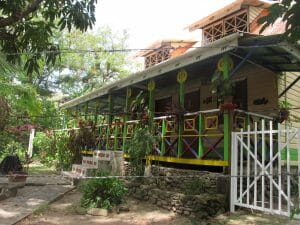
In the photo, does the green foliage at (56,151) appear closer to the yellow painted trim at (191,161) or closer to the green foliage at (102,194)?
the yellow painted trim at (191,161)

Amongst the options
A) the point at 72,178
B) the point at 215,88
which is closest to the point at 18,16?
the point at 215,88

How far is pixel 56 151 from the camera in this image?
17531mm

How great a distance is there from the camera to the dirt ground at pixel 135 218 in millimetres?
6773

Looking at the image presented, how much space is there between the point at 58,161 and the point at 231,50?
37.9ft

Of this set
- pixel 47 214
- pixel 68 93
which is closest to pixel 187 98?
pixel 47 214

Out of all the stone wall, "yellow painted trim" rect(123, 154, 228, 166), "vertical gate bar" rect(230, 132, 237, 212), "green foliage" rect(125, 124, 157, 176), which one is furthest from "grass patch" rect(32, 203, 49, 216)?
"vertical gate bar" rect(230, 132, 237, 212)

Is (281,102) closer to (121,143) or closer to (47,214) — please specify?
(121,143)

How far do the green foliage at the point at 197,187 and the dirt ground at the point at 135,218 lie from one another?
69 centimetres

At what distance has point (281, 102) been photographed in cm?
1019

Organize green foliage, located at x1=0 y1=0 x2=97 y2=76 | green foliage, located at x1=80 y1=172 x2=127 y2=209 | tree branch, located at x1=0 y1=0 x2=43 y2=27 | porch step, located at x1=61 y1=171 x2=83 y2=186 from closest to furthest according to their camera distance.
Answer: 1. tree branch, located at x1=0 y1=0 x2=43 y2=27
2. green foliage, located at x1=0 y1=0 x2=97 y2=76
3. green foliage, located at x1=80 y1=172 x2=127 y2=209
4. porch step, located at x1=61 y1=171 x2=83 y2=186

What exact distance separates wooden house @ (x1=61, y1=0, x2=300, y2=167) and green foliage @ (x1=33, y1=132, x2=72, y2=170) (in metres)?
2.59

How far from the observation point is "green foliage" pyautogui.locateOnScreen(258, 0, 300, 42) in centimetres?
Result: 266

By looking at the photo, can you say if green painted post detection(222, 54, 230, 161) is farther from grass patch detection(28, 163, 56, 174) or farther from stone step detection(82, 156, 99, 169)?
grass patch detection(28, 163, 56, 174)

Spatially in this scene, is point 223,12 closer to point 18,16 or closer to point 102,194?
point 102,194
